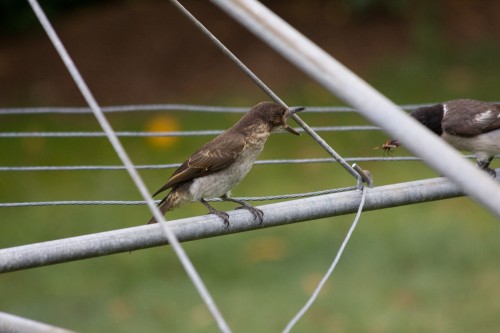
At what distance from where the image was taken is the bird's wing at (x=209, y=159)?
5.02 m

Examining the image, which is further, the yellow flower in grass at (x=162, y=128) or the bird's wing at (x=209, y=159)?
the yellow flower in grass at (x=162, y=128)

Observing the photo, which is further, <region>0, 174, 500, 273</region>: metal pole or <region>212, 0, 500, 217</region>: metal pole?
<region>0, 174, 500, 273</region>: metal pole

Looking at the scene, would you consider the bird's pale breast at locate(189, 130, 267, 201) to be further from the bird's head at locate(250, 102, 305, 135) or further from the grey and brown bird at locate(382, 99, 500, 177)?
the grey and brown bird at locate(382, 99, 500, 177)

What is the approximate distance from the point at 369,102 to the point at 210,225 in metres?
1.27

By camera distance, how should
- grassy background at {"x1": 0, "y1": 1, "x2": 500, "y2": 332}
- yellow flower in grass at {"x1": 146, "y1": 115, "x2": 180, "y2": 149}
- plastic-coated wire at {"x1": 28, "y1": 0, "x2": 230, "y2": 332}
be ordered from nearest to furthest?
1. plastic-coated wire at {"x1": 28, "y1": 0, "x2": 230, "y2": 332}
2. grassy background at {"x1": 0, "y1": 1, "x2": 500, "y2": 332}
3. yellow flower in grass at {"x1": 146, "y1": 115, "x2": 180, "y2": 149}

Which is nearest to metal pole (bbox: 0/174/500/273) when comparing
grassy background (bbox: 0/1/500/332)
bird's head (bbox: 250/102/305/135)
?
bird's head (bbox: 250/102/305/135)

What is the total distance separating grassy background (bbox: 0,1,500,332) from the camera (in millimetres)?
8766

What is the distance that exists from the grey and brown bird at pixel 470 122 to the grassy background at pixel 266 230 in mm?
2497

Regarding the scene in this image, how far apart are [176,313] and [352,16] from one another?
544 centimetres

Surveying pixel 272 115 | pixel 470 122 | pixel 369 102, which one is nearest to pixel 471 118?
pixel 470 122

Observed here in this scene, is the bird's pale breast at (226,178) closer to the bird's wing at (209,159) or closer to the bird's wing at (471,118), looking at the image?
the bird's wing at (209,159)

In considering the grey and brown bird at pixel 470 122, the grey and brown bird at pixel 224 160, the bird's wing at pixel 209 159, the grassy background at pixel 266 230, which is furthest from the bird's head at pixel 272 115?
the grassy background at pixel 266 230

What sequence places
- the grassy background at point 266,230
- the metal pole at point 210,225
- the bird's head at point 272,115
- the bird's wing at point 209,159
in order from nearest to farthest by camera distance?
the metal pole at point 210,225
the bird's wing at point 209,159
the bird's head at point 272,115
the grassy background at point 266,230

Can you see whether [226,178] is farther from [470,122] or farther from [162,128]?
[162,128]
